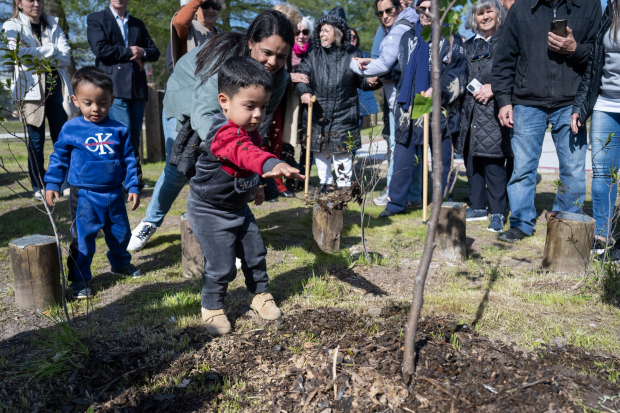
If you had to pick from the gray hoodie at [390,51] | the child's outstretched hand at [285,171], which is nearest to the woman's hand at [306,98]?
the gray hoodie at [390,51]

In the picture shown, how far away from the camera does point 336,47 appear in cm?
563

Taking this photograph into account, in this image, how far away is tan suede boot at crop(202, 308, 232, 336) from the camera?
Answer: 2799 millimetres

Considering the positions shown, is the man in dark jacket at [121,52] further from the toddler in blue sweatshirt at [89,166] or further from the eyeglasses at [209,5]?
the toddler in blue sweatshirt at [89,166]

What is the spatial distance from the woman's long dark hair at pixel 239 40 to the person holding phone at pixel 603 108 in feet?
7.98

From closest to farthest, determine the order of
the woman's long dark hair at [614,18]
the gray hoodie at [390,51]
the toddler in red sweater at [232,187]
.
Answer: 1. the toddler in red sweater at [232,187]
2. the woman's long dark hair at [614,18]
3. the gray hoodie at [390,51]

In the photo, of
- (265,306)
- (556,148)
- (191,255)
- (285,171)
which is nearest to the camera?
(285,171)

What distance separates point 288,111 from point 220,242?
69.0 inches

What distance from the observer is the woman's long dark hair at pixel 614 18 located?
3554 mm

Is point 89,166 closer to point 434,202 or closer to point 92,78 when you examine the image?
point 92,78

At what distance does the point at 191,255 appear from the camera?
12.2 ft

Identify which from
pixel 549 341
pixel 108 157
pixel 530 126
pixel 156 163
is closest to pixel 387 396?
pixel 549 341

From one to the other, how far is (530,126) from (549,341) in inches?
92.2

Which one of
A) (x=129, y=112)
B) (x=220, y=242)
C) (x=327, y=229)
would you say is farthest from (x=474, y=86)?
(x=129, y=112)

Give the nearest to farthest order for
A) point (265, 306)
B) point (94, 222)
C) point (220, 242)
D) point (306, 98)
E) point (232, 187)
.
A: point (232, 187), point (220, 242), point (265, 306), point (94, 222), point (306, 98)
